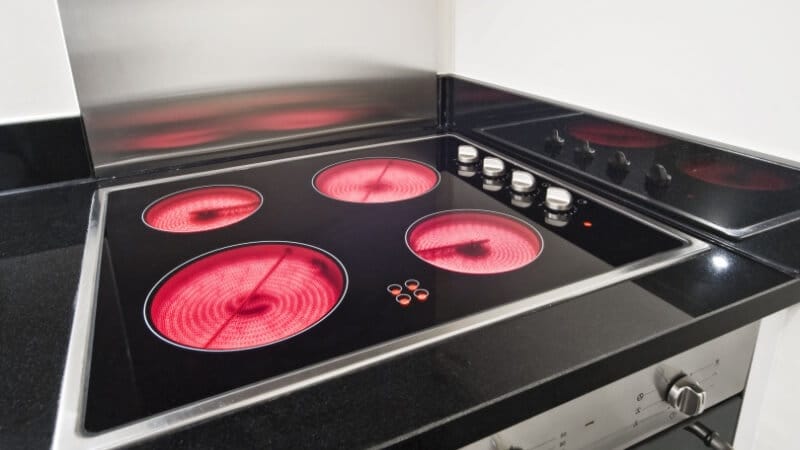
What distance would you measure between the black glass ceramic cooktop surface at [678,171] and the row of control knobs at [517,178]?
0.08 m

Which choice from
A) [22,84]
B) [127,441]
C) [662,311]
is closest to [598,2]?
[662,311]

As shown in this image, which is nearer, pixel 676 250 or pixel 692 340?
pixel 692 340

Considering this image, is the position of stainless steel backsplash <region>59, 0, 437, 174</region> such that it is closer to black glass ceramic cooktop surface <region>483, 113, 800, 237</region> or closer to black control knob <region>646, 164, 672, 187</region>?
black glass ceramic cooktop surface <region>483, 113, 800, 237</region>

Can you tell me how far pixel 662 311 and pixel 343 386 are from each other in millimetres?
347

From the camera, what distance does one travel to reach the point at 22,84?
0.94 m

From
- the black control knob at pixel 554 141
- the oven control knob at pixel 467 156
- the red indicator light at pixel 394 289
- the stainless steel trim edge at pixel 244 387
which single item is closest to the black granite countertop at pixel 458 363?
the stainless steel trim edge at pixel 244 387

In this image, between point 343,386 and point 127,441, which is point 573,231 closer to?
point 343,386

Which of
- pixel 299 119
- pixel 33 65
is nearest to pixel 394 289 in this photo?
pixel 299 119

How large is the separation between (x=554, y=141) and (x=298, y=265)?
1.73ft

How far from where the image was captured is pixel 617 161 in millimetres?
861

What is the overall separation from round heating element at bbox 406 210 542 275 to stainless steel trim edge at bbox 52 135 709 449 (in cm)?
10

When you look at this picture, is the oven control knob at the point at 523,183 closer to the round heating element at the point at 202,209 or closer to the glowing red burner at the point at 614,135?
the glowing red burner at the point at 614,135

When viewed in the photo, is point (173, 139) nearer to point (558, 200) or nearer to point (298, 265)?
point (298, 265)

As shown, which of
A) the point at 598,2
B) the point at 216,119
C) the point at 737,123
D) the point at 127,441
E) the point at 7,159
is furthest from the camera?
the point at 216,119
